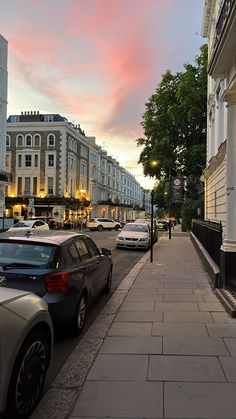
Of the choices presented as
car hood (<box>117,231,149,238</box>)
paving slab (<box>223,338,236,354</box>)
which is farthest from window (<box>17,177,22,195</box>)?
paving slab (<box>223,338,236,354</box>)

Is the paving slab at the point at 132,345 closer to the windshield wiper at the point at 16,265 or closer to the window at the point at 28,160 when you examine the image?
the windshield wiper at the point at 16,265

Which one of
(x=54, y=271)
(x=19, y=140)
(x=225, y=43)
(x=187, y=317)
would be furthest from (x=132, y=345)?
(x=19, y=140)

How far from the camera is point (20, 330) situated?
11.4 ft

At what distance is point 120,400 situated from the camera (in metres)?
3.89

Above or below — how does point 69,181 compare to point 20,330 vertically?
above

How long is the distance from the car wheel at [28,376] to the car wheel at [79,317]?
2.08m

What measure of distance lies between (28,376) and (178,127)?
33.0m

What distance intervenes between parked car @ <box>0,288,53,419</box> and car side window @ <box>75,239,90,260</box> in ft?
9.99

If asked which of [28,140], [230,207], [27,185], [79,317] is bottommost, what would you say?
[79,317]

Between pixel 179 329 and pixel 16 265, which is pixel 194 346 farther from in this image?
pixel 16 265

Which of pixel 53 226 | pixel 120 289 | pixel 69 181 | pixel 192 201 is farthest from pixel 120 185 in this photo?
pixel 120 289

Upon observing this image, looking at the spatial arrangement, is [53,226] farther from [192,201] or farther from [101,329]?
[101,329]

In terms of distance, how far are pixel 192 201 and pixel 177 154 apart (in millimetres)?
4759

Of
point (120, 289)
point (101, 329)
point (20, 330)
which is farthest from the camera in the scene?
point (120, 289)
